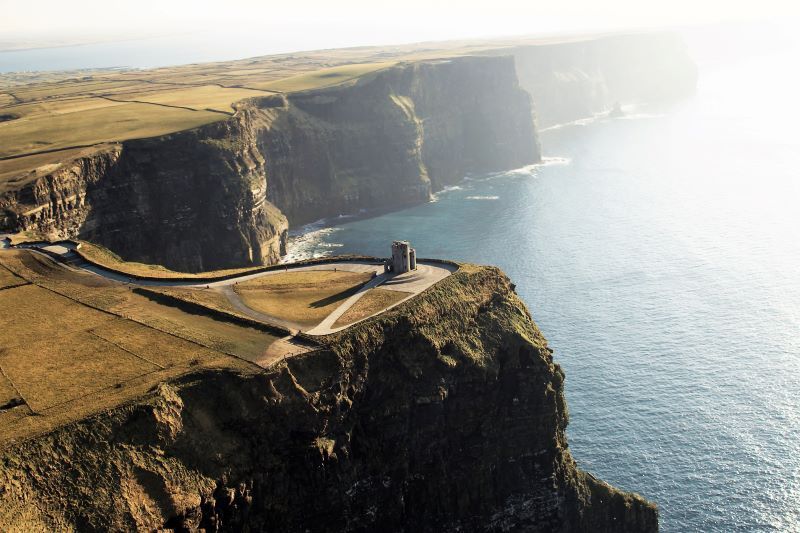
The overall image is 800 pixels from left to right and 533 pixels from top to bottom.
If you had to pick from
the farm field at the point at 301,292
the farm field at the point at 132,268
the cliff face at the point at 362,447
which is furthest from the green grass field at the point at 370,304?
the farm field at the point at 132,268

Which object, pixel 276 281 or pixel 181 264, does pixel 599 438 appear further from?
pixel 181 264

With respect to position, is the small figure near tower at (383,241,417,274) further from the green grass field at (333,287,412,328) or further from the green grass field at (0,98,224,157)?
the green grass field at (0,98,224,157)

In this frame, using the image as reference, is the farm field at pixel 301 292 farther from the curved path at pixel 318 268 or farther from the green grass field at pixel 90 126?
the green grass field at pixel 90 126

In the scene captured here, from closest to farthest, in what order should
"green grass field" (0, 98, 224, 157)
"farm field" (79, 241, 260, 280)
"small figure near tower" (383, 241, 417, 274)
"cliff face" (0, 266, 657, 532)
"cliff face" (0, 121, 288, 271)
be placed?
"cliff face" (0, 266, 657, 532)
"small figure near tower" (383, 241, 417, 274)
"farm field" (79, 241, 260, 280)
"cliff face" (0, 121, 288, 271)
"green grass field" (0, 98, 224, 157)

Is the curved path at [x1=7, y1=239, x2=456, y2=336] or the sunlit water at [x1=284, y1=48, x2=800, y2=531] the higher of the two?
the curved path at [x1=7, y1=239, x2=456, y2=336]

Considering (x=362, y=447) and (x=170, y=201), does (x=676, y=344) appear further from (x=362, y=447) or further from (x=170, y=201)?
(x=170, y=201)

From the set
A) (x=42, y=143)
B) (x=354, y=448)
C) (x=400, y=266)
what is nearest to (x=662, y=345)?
(x=400, y=266)

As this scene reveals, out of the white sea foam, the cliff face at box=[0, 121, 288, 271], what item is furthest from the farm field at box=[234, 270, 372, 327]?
the white sea foam
